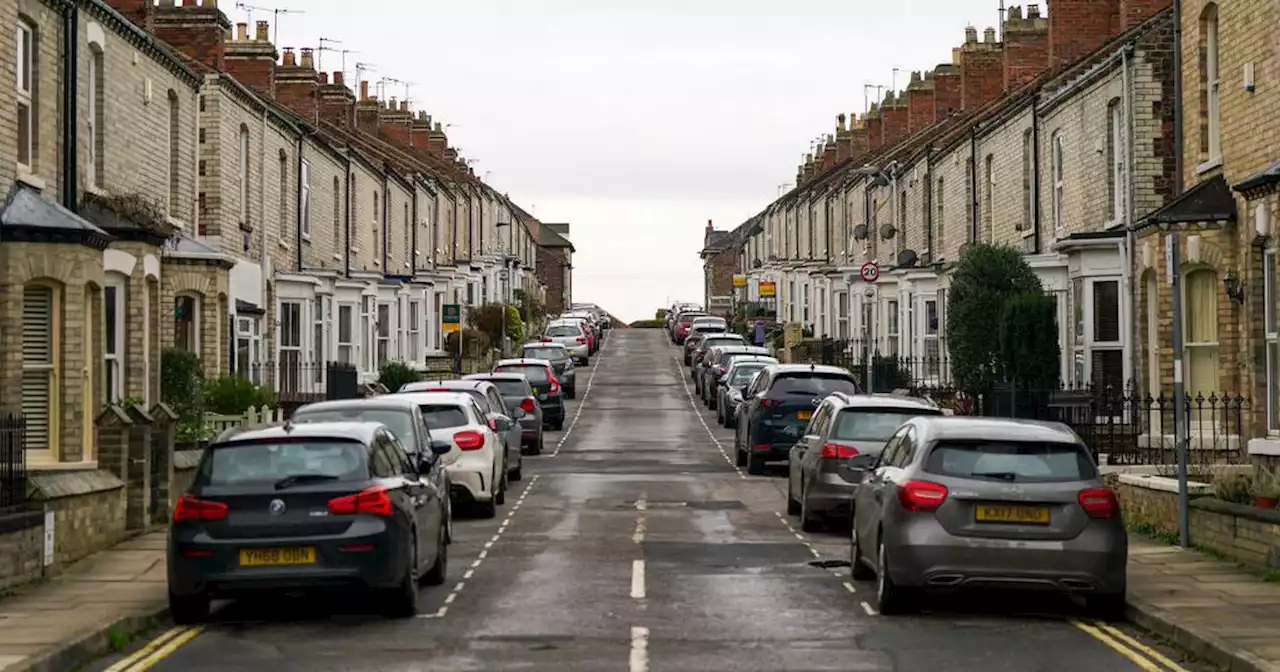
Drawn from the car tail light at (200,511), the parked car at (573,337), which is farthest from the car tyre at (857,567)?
the parked car at (573,337)

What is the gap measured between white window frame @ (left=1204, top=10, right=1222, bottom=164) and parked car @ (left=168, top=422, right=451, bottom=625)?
526 inches

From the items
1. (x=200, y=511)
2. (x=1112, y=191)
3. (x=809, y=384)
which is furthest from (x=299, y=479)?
(x=1112, y=191)

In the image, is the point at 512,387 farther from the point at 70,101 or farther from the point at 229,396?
the point at 70,101

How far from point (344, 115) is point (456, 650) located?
49593 millimetres

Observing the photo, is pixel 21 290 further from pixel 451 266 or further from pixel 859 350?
pixel 451 266

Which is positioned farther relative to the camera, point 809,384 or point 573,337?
point 573,337

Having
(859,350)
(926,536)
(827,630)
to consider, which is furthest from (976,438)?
(859,350)

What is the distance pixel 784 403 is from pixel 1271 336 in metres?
9.73

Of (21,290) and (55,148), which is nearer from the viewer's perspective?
(21,290)

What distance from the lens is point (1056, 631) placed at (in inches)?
524

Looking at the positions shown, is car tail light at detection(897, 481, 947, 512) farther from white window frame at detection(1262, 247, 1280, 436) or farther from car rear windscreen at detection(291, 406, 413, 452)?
white window frame at detection(1262, 247, 1280, 436)

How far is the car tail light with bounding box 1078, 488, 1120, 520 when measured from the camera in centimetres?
1370

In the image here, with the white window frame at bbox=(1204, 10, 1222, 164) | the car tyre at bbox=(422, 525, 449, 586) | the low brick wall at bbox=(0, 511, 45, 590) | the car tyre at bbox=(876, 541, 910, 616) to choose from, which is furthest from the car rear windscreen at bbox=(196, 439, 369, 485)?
the white window frame at bbox=(1204, 10, 1222, 164)

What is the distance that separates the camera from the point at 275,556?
13375 mm
